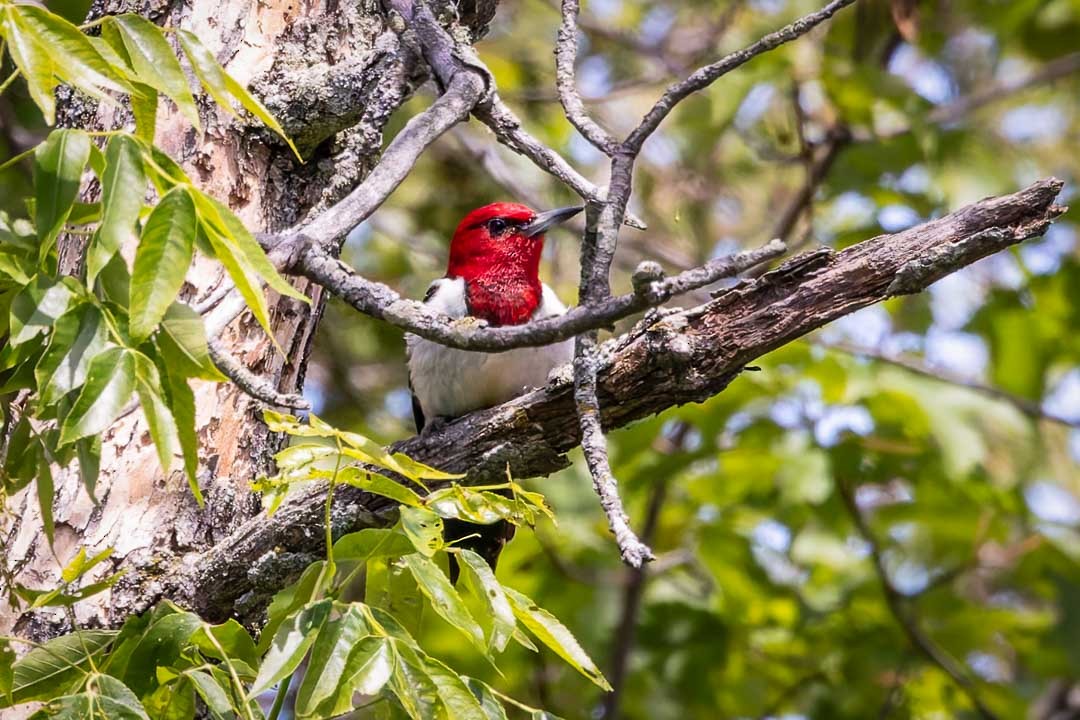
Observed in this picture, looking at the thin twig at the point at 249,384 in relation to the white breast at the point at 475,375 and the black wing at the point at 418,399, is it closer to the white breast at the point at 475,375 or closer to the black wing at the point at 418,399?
the white breast at the point at 475,375

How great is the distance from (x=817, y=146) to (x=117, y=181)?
4.82 metres

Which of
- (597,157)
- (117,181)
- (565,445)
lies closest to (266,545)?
(565,445)

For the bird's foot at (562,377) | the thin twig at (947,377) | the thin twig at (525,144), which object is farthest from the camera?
the thin twig at (947,377)

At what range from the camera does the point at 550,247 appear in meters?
7.48

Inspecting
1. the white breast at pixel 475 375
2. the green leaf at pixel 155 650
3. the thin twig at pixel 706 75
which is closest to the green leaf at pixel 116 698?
the green leaf at pixel 155 650

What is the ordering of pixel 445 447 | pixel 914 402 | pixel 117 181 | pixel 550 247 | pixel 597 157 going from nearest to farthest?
pixel 117 181
pixel 445 447
pixel 914 402
pixel 550 247
pixel 597 157

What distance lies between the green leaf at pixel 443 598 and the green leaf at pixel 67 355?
2.03 ft

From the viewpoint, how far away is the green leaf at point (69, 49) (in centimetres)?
189

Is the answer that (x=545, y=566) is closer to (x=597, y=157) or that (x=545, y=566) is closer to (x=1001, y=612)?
(x=1001, y=612)

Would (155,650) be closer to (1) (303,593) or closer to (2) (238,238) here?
(1) (303,593)

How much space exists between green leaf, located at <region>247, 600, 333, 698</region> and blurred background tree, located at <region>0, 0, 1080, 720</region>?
11.0 ft

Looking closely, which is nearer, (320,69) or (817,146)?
(320,69)

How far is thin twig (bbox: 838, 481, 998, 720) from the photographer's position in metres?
5.81

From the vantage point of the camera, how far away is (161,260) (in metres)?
1.84
